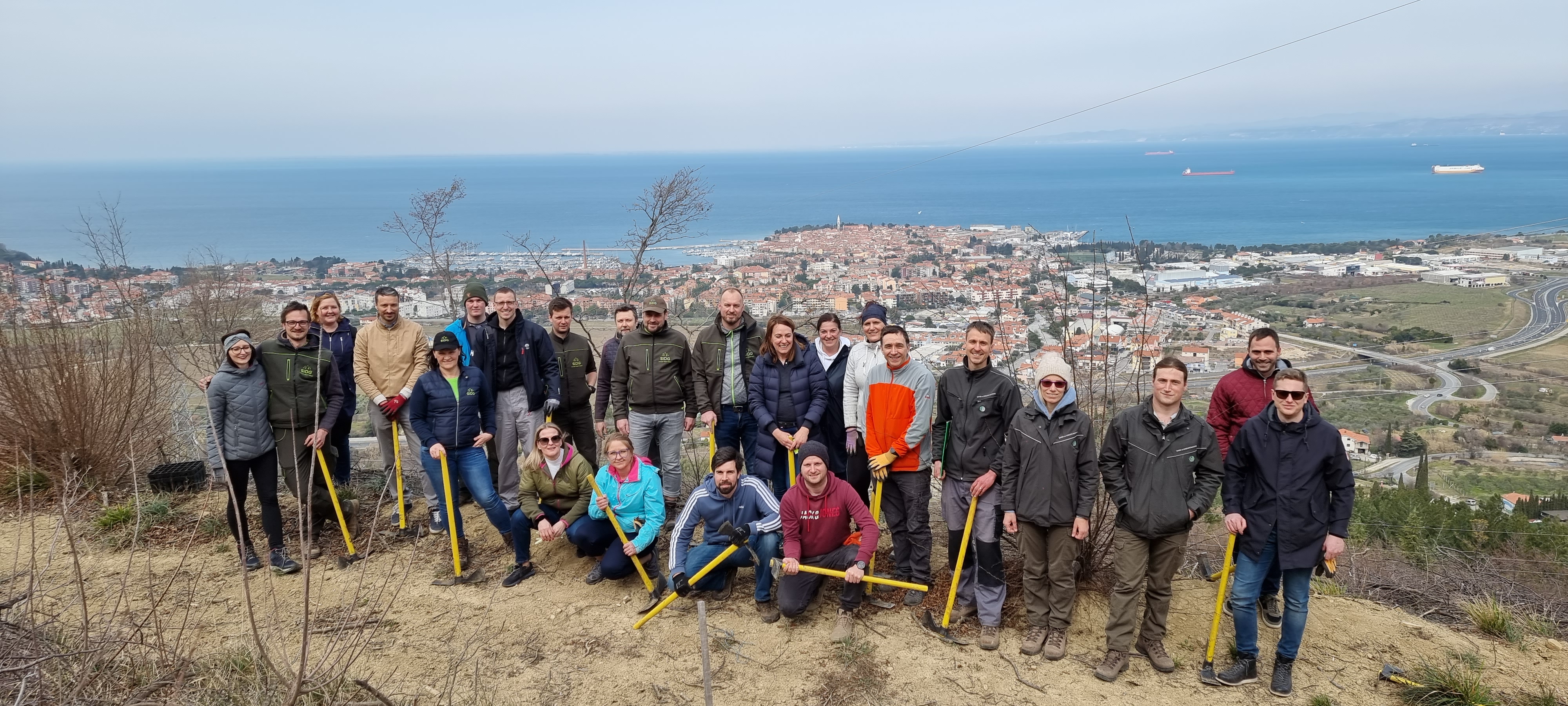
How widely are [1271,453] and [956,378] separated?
1.61 m

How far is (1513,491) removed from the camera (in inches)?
515

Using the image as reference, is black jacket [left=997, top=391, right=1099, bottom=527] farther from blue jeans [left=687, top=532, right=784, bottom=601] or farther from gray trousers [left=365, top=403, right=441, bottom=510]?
gray trousers [left=365, top=403, right=441, bottom=510]

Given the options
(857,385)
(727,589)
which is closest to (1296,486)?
(857,385)

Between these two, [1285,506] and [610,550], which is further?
[610,550]

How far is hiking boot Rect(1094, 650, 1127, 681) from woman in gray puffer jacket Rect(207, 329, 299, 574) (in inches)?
210

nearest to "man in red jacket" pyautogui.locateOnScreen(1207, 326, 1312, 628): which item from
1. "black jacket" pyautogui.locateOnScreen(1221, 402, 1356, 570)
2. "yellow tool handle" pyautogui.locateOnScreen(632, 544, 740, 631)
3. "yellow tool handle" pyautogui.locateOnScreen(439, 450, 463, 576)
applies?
"black jacket" pyautogui.locateOnScreen(1221, 402, 1356, 570)

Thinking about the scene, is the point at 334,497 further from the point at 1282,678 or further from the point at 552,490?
the point at 1282,678

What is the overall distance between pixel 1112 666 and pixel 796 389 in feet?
8.08

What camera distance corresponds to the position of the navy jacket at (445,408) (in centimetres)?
536

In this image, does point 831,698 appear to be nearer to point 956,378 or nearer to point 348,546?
point 956,378

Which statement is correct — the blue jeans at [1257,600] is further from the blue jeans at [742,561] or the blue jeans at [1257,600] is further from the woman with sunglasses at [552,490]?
the woman with sunglasses at [552,490]

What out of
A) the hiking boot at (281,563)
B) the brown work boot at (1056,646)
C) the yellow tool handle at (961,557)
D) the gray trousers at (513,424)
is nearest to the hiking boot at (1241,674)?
the brown work boot at (1056,646)

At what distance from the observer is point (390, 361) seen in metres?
5.74

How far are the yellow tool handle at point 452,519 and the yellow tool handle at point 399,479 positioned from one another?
538 millimetres
